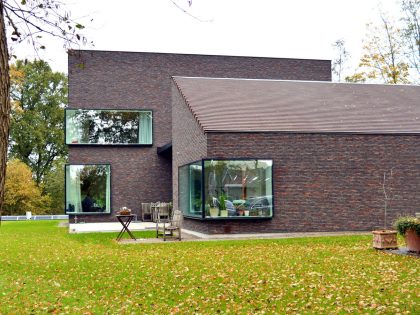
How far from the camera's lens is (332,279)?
8.60 m

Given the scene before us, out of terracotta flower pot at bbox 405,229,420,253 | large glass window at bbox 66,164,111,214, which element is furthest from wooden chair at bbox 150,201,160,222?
terracotta flower pot at bbox 405,229,420,253

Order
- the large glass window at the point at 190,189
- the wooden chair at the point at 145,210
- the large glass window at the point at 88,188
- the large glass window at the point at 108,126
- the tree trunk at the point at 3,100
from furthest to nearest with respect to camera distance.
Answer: the large glass window at the point at 108,126
the wooden chair at the point at 145,210
the large glass window at the point at 88,188
the large glass window at the point at 190,189
the tree trunk at the point at 3,100

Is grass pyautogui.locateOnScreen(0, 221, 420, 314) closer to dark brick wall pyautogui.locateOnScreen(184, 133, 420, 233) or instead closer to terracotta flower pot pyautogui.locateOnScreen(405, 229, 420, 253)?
terracotta flower pot pyautogui.locateOnScreen(405, 229, 420, 253)

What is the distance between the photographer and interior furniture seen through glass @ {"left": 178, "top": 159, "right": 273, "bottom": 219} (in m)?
17.2

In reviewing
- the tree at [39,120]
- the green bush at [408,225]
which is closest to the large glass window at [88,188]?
the green bush at [408,225]

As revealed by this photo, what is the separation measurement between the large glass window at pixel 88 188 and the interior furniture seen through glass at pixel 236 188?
32.6 ft

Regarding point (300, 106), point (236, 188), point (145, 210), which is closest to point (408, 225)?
point (236, 188)

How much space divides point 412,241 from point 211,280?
4.97 m

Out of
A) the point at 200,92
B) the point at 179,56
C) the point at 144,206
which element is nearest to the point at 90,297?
the point at 200,92

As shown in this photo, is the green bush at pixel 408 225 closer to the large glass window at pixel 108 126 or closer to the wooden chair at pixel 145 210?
the wooden chair at pixel 145 210

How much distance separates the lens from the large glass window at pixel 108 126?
2652cm

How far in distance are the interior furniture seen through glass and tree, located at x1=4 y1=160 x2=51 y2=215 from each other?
24.6 meters

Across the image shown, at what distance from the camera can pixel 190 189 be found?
758 inches

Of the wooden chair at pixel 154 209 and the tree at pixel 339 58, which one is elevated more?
the tree at pixel 339 58
